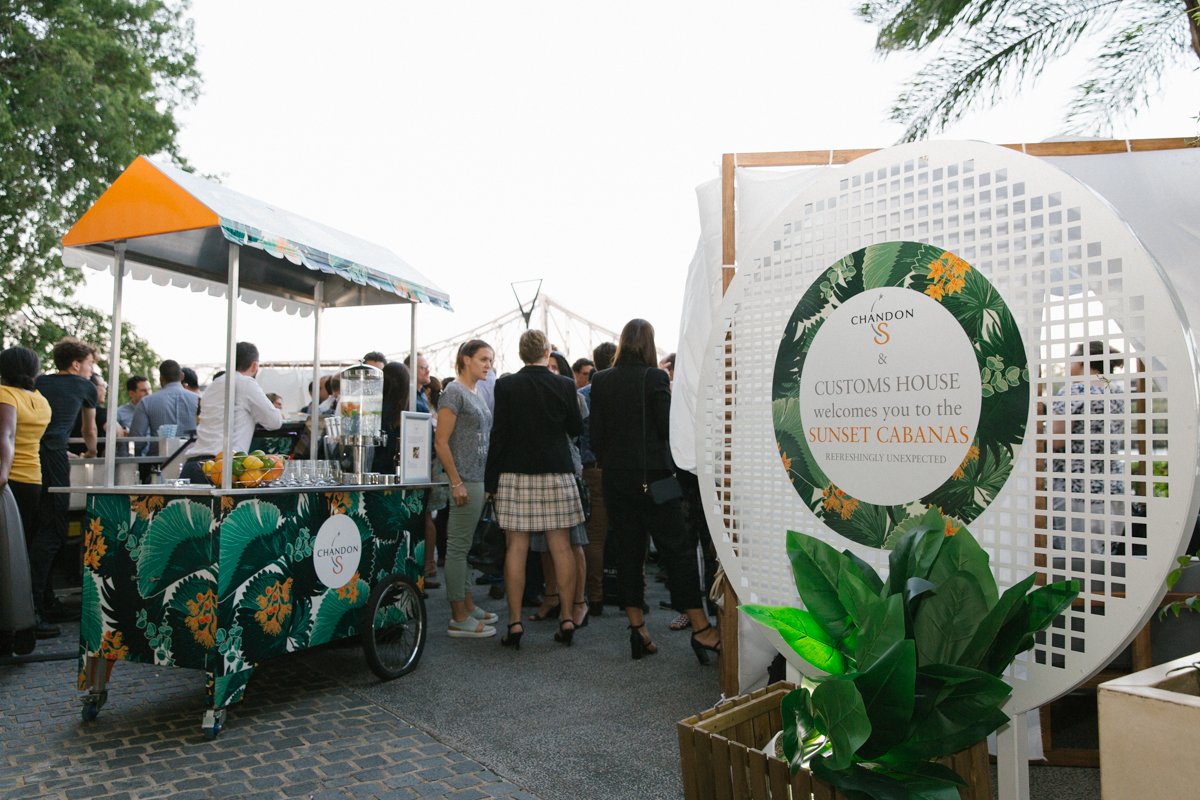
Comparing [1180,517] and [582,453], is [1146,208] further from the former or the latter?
[582,453]

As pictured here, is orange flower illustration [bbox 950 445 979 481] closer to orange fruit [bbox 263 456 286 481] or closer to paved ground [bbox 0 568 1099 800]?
paved ground [bbox 0 568 1099 800]

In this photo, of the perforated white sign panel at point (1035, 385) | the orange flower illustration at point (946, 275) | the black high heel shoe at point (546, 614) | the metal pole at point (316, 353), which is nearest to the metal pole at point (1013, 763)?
the perforated white sign panel at point (1035, 385)

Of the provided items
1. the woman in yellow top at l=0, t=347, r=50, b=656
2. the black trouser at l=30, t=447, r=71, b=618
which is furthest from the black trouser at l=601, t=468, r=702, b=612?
the black trouser at l=30, t=447, r=71, b=618

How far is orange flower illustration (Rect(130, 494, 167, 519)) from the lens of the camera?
3.53 meters

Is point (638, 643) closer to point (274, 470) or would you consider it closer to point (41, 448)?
point (274, 470)

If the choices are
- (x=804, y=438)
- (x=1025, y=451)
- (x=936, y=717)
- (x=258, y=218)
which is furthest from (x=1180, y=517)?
(x=258, y=218)

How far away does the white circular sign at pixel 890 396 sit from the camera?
6.00 feet

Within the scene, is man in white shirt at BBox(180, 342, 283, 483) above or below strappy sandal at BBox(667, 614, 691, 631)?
above

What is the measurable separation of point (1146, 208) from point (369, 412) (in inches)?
143

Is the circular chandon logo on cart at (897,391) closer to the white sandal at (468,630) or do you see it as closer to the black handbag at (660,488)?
the black handbag at (660,488)

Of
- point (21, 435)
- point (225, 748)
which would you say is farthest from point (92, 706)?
point (21, 435)

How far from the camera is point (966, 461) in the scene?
5.91 ft

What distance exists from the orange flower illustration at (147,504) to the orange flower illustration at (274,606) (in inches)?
21.7

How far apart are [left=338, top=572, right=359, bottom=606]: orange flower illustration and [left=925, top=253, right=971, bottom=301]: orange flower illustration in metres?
3.02
